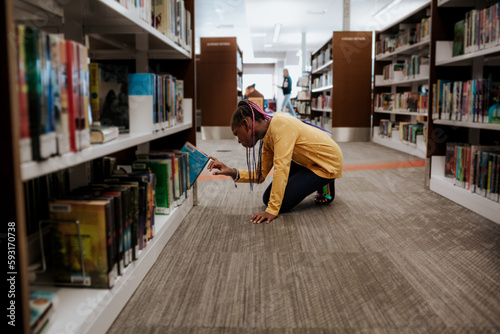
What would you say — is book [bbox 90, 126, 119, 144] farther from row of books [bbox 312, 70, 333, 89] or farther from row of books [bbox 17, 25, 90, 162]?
row of books [bbox 312, 70, 333, 89]

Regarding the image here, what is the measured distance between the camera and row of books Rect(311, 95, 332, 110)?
28.5 feet

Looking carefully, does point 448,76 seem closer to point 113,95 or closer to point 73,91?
point 113,95

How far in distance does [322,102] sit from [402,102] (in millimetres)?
3190

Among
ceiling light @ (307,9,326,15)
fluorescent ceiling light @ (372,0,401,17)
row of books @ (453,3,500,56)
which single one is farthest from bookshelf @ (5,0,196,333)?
ceiling light @ (307,9,326,15)

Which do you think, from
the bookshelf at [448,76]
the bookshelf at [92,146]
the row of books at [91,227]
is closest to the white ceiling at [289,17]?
the bookshelf at [448,76]

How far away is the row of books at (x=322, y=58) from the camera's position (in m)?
8.66

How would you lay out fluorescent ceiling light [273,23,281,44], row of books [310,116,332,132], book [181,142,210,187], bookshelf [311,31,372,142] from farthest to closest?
fluorescent ceiling light [273,23,281,44], row of books [310,116,332,132], bookshelf [311,31,372,142], book [181,142,210,187]

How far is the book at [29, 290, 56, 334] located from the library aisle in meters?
0.30

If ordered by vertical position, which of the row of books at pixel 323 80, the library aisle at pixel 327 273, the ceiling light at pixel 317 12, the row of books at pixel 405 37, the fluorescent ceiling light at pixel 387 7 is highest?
the ceiling light at pixel 317 12

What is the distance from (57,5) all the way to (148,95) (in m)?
0.51

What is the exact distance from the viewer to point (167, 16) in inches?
91.0

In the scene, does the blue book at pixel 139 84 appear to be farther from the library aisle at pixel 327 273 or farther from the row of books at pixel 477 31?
the row of books at pixel 477 31

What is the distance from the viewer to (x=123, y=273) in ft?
4.72

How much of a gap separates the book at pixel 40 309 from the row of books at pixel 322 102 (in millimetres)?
7795
